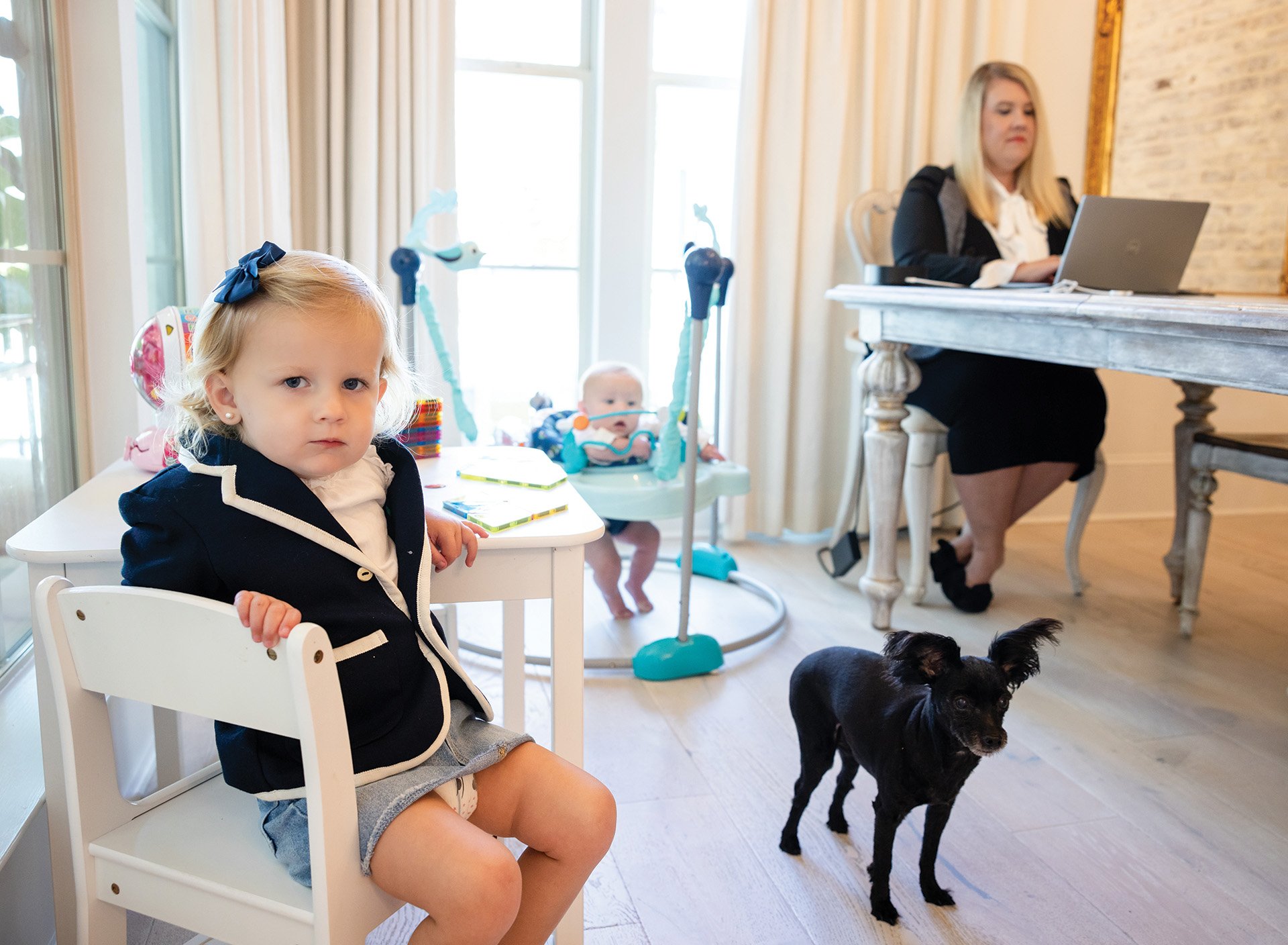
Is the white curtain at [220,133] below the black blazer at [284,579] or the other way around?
the other way around

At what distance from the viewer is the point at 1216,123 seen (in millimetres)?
3293

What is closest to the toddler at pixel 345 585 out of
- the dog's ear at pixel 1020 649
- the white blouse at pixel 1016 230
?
the dog's ear at pixel 1020 649

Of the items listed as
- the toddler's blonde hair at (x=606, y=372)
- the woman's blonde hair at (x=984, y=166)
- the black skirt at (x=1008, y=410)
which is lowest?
the black skirt at (x=1008, y=410)

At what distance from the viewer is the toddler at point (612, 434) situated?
2.38 metres

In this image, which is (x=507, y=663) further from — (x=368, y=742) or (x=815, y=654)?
(x=368, y=742)

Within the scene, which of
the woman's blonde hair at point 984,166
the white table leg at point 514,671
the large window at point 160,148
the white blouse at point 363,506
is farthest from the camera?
the woman's blonde hair at point 984,166

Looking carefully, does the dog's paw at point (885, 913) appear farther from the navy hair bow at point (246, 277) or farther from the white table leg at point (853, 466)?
the white table leg at point (853, 466)

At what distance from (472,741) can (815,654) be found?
2.06 ft

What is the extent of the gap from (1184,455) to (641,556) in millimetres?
Answer: 1428

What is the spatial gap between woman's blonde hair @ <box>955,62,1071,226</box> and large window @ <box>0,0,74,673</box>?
2187 mm

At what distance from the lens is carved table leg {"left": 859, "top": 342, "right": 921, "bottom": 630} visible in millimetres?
2424

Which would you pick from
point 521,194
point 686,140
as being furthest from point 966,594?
point 521,194

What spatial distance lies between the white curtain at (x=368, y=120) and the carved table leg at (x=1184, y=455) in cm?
197

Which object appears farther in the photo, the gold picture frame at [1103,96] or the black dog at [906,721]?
the gold picture frame at [1103,96]
